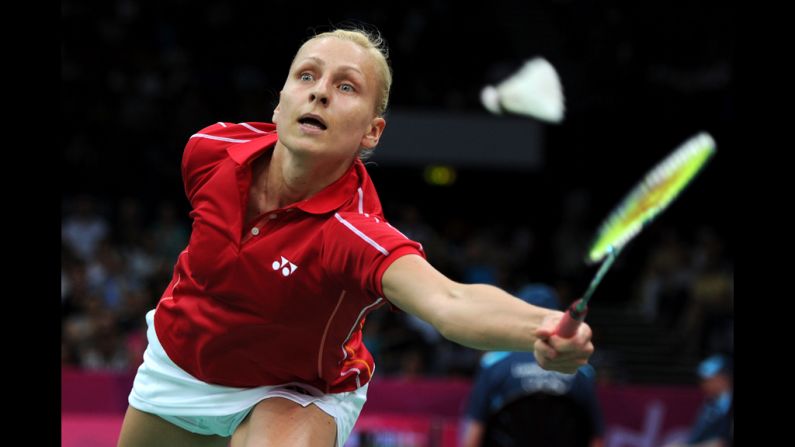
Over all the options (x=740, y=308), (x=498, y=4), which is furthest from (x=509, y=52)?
(x=740, y=308)

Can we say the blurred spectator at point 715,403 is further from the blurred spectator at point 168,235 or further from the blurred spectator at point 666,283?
the blurred spectator at point 168,235

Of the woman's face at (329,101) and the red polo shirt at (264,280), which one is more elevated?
the woman's face at (329,101)

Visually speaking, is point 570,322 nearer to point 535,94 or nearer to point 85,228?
point 535,94

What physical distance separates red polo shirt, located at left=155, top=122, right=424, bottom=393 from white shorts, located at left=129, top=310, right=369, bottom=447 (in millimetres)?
34

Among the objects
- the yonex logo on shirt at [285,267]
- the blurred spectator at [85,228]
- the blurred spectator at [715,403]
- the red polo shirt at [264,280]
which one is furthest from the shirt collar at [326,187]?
the blurred spectator at [85,228]

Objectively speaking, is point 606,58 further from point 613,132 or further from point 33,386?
point 33,386

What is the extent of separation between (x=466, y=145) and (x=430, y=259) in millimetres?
3636

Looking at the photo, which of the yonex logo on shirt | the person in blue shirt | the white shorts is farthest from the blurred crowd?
the yonex logo on shirt

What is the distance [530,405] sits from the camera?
679cm

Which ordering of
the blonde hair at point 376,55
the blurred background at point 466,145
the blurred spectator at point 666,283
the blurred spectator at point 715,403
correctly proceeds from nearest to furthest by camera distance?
the blonde hair at point 376,55 < the blurred spectator at point 715,403 < the blurred background at point 466,145 < the blurred spectator at point 666,283

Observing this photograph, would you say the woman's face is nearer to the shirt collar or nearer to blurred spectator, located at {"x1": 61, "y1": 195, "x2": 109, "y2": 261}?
the shirt collar

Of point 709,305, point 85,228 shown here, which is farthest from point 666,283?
point 85,228

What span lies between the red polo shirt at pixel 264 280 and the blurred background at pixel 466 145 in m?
6.63

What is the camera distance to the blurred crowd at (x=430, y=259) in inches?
412
